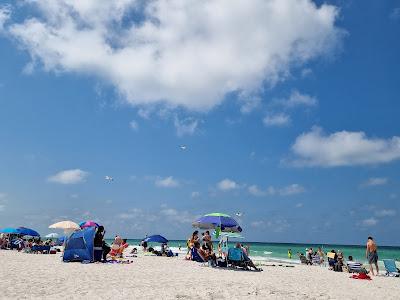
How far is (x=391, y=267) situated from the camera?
1894 cm

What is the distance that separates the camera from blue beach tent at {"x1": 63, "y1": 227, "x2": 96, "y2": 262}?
52.5 ft

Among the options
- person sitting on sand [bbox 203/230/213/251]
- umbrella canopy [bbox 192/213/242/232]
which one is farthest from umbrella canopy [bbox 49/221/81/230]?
umbrella canopy [bbox 192/213/242/232]

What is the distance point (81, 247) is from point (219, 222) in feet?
20.0

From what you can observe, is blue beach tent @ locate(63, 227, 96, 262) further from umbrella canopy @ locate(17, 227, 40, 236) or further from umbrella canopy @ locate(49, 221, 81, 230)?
umbrella canopy @ locate(17, 227, 40, 236)

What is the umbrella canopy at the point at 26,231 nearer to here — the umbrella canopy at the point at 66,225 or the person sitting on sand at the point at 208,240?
the umbrella canopy at the point at 66,225

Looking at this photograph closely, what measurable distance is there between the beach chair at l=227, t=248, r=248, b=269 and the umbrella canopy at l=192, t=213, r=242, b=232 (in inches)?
85.2

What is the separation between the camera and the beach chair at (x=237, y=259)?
15.3m

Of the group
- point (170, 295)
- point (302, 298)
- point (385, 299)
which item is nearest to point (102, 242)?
Result: point (170, 295)

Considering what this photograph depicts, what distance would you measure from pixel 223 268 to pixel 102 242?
17.6ft

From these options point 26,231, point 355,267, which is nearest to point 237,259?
point 355,267

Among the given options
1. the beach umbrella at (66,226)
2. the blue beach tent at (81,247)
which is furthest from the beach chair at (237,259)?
the beach umbrella at (66,226)

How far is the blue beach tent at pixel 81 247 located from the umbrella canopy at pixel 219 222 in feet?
16.4

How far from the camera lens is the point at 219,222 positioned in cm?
1744

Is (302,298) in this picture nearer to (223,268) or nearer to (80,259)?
(223,268)
